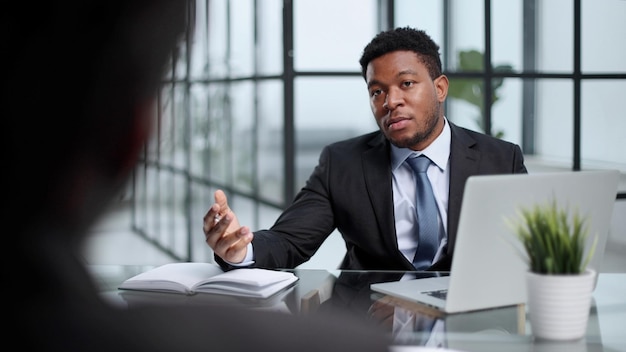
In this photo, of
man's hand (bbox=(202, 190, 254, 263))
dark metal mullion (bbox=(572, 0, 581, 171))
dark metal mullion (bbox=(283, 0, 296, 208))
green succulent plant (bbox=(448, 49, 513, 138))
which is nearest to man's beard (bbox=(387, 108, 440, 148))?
man's hand (bbox=(202, 190, 254, 263))

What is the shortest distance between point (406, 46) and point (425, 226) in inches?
24.3

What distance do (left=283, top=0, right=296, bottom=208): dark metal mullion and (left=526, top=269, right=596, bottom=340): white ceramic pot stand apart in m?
3.40

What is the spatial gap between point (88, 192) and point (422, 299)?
1.34 meters

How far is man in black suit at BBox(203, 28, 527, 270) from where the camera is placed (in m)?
2.32

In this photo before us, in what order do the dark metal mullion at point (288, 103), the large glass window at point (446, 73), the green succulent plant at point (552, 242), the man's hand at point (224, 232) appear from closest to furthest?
the green succulent plant at point (552, 242) → the man's hand at point (224, 232) → the dark metal mullion at point (288, 103) → the large glass window at point (446, 73)

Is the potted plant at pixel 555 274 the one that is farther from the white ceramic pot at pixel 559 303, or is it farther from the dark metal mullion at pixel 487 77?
the dark metal mullion at pixel 487 77

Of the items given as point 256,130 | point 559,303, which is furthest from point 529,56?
point 559,303

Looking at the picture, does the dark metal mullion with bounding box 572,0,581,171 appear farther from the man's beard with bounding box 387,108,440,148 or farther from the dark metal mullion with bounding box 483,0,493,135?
the man's beard with bounding box 387,108,440,148

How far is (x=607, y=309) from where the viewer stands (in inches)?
63.2

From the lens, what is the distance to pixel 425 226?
227cm

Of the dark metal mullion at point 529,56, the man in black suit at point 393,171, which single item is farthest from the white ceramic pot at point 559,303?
the dark metal mullion at point 529,56

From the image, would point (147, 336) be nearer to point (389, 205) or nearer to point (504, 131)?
point (389, 205)

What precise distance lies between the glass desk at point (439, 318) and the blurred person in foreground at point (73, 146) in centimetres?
75

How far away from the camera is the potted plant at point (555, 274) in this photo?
3.99ft
